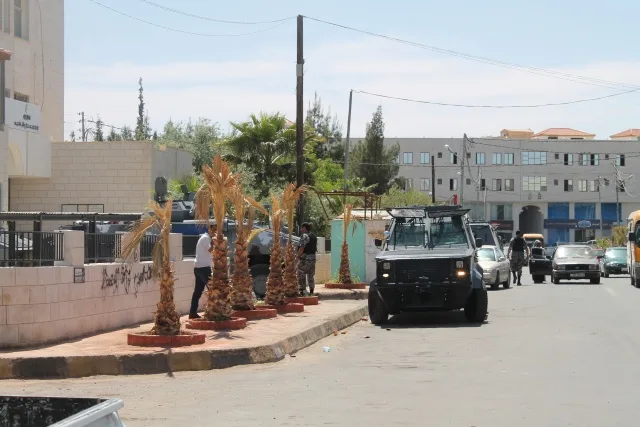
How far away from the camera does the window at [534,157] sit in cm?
10344

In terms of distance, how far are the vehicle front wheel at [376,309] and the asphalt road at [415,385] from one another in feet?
6.64

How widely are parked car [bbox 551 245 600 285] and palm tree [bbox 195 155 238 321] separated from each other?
25270mm

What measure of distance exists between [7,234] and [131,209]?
2459cm

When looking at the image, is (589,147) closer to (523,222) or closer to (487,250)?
(523,222)

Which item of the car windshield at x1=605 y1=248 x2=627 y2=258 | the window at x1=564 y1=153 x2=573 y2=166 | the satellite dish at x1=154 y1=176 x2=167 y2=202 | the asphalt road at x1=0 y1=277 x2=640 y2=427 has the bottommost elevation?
the asphalt road at x1=0 y1=277 x2=640 y2=427

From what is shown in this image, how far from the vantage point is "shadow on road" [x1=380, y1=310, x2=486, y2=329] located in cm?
2002

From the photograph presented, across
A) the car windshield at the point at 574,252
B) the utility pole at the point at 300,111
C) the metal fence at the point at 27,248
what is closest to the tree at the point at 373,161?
the car windshield at the point at 574,252

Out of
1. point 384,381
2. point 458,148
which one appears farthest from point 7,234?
point 458,148

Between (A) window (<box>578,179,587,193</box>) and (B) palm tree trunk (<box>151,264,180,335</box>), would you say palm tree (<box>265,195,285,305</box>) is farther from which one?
(A) window (<box>578,179,587,193</box>)

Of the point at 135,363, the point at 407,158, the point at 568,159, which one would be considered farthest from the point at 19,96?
the point at 568,159

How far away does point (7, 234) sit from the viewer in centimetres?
1438

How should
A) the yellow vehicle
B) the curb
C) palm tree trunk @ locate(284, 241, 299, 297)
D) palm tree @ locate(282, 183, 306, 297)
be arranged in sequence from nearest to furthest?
the curb, palm tree @ locate(282, 183, 306, 297), palm tree trunk @ locate(284, 241, 299, 297), the yellow vehicle

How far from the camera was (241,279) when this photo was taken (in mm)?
18266

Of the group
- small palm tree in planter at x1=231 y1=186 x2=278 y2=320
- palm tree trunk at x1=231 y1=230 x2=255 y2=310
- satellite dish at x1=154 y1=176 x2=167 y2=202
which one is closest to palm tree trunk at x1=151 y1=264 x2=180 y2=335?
small palm tree in planter at x1=231 y1=186 x2=278 y2=320
